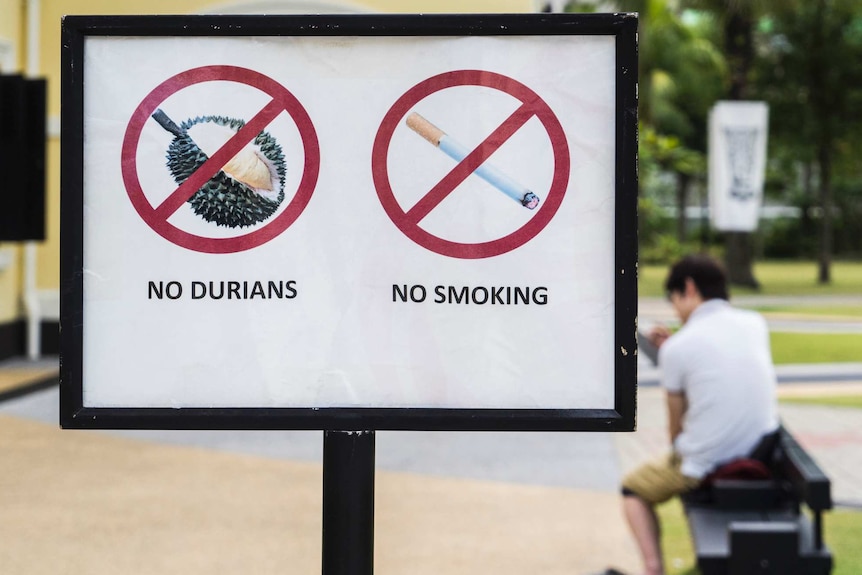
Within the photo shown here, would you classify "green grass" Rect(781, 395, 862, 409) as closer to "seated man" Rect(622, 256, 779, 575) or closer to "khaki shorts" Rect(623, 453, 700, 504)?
"seated man" Rect(622, 256, 779, 575)

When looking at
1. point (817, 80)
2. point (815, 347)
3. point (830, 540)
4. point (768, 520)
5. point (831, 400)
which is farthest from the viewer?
point (817, 80)

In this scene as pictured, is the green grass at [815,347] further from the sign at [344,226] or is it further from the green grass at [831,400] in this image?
the sign at [344,226]

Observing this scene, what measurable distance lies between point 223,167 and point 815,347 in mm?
16085

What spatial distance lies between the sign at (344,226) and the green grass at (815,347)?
13.6m

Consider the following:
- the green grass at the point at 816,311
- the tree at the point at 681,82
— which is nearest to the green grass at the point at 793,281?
the tree at the point at 681,82

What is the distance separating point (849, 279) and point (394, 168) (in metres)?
39.7

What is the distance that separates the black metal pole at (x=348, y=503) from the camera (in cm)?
187

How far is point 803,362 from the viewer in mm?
14711

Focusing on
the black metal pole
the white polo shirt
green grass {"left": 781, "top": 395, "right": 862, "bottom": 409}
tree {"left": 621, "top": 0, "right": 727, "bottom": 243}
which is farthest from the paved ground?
tree {"left": 621, "top": 0, "right": 727, "bottom": 243}

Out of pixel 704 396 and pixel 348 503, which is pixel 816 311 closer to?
pixel 704 396

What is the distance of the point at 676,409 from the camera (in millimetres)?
4910

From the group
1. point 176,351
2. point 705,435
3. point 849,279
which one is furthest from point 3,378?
point 849,279

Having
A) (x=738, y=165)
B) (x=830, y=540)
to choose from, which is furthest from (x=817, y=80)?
(x=830, y=540)

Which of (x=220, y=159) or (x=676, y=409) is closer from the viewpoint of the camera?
(x=220, y=159)
